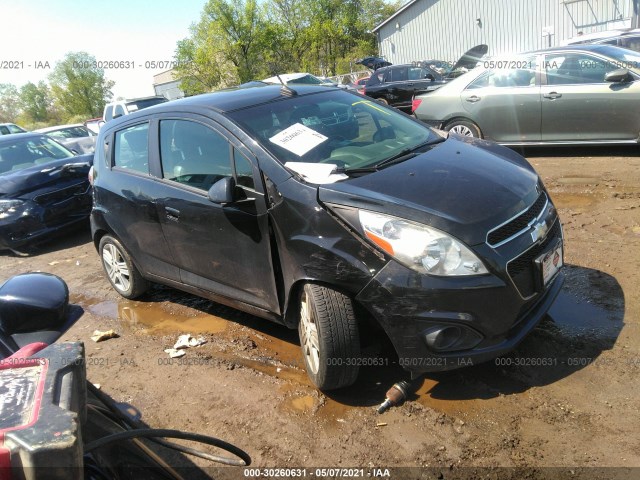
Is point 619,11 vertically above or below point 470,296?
above

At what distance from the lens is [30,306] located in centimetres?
192

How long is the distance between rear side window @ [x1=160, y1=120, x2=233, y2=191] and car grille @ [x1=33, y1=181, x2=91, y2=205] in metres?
4.15

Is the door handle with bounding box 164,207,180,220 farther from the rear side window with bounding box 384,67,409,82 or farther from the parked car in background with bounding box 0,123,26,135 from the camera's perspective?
the parked car in background with bounding box 0,123,26,135

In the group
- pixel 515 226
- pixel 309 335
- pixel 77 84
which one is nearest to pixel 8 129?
pixel 309 335

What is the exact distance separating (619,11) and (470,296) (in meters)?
27.8

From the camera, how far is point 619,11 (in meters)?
24.6

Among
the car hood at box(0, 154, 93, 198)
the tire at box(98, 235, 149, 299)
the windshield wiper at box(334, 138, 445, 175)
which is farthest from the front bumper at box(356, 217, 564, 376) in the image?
the car hood at box(0, 154, 93, 198)

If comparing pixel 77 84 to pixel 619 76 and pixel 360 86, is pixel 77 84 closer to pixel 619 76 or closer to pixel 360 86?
pixel 360 86

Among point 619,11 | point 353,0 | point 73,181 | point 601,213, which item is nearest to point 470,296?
point 601,213

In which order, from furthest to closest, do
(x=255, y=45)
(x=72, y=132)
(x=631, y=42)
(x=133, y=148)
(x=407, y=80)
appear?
(x=255, y=45) < (x=72, y=132) < (x=407, y=80) < (x=631, y=42) < (x=133, y=148)

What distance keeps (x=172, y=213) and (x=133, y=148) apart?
99 centimetres

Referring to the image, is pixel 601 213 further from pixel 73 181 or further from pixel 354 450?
pixel 73 181

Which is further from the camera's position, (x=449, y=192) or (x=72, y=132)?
(x=72, y=132)

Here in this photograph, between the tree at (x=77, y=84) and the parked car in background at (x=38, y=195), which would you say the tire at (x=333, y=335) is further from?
the tree at (x=77, y=84)
